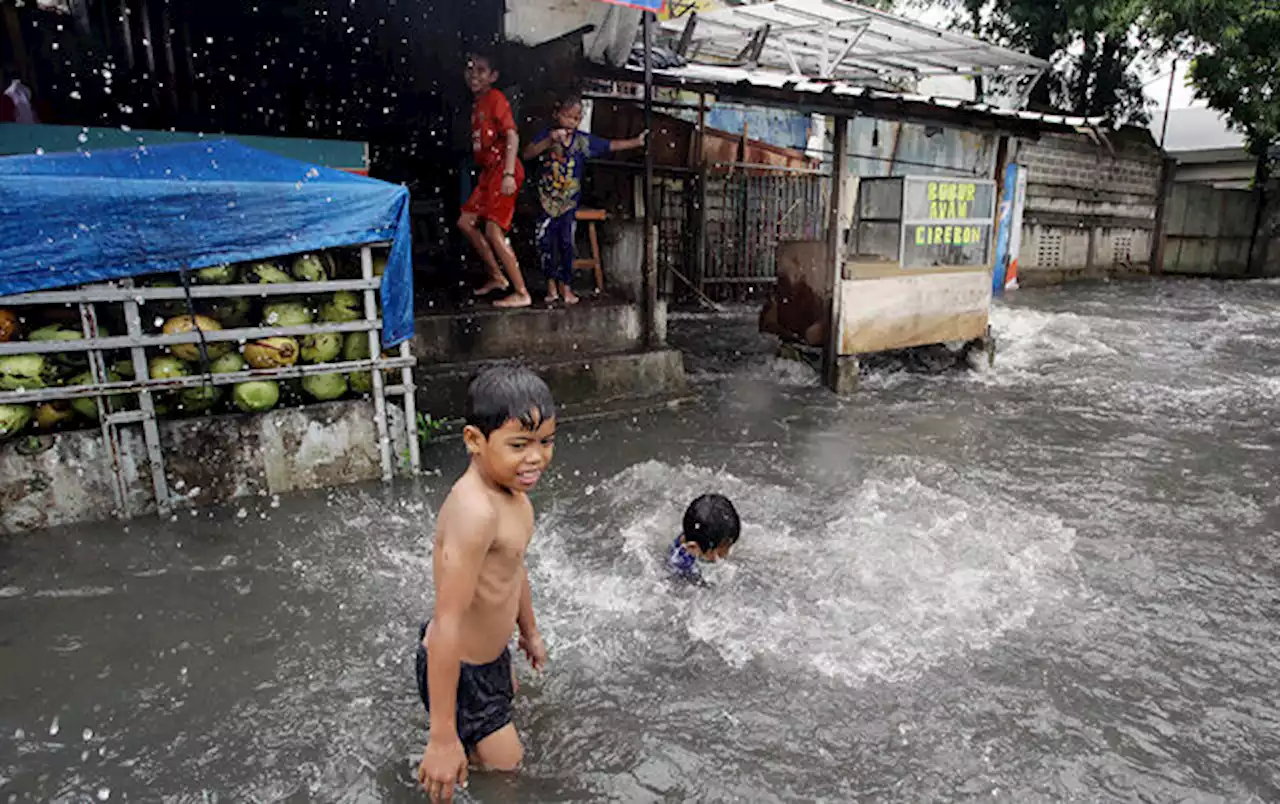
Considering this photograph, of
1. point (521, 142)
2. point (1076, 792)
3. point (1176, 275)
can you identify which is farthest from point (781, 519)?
point (1176, 275)

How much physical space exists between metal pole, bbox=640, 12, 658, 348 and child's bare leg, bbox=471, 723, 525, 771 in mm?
5565

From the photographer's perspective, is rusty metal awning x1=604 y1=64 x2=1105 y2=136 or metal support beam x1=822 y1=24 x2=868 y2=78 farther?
metal support beam x1=822 y1=24 x2=868 y2=78

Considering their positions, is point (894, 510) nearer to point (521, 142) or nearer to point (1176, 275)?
point (521, 142)

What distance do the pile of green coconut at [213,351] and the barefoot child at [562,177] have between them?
99.2 inches

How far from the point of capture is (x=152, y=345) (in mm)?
4824

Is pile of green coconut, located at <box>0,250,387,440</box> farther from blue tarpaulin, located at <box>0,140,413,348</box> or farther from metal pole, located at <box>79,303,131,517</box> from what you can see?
blue tarpaulin, located at <box>0,140,413,348</box>

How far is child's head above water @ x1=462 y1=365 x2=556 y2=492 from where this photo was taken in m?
2.28

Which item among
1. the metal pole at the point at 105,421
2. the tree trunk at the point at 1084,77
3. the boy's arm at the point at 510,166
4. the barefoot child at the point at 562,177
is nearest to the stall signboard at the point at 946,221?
the barefoot child at the point at 562,177

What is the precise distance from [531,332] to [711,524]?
3802 mm

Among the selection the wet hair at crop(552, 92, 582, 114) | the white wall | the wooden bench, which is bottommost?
the wooden bench

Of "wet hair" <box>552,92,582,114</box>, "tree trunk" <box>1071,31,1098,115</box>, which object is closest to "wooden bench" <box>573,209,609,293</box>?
"wet hair" <box>552,92,582,114</box>

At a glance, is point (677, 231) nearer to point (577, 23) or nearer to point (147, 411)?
point (577, 23)

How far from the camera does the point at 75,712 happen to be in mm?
3178

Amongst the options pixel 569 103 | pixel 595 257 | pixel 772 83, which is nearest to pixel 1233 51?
pixel 772 83
